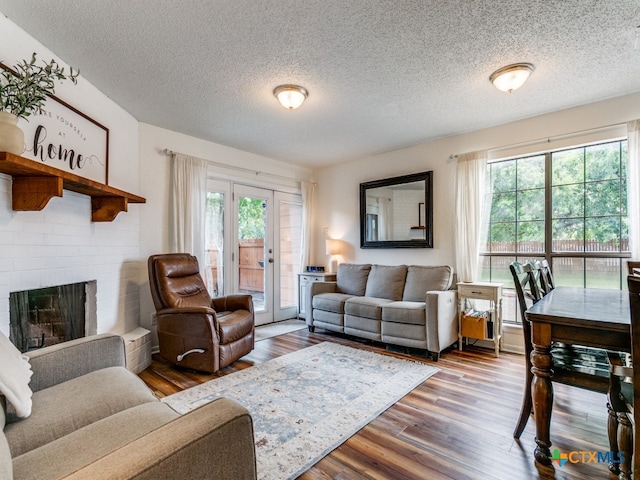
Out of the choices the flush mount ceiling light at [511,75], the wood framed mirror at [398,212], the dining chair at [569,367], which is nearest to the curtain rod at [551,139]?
the wood framed mirror at [398,212]

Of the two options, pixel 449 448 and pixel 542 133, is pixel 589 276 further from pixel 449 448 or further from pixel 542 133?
pixel 449 448

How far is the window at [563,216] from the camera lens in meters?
3.00

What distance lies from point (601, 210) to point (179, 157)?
446cm

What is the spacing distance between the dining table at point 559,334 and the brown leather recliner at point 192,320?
2346mm

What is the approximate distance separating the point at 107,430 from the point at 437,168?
403 centimetres

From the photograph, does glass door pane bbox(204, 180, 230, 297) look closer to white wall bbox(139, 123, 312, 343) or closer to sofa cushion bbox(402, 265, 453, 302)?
white wall bbox(139, 123, 312, 343)

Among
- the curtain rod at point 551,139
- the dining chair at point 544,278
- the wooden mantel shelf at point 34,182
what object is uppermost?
the curtain rod at point 551,139

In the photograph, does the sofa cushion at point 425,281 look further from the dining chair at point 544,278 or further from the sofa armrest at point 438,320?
the dining chair at point 544,278

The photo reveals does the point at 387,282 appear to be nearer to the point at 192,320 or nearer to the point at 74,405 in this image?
the point at 192,320

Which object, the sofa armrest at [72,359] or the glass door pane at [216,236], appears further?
the glass door pane at [216,236]

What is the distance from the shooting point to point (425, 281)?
3762 mm

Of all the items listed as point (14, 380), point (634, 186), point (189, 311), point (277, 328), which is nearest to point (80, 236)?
point (189, 311)

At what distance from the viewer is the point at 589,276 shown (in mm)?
3100

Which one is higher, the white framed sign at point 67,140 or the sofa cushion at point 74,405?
the white framed sign at point 67,140
